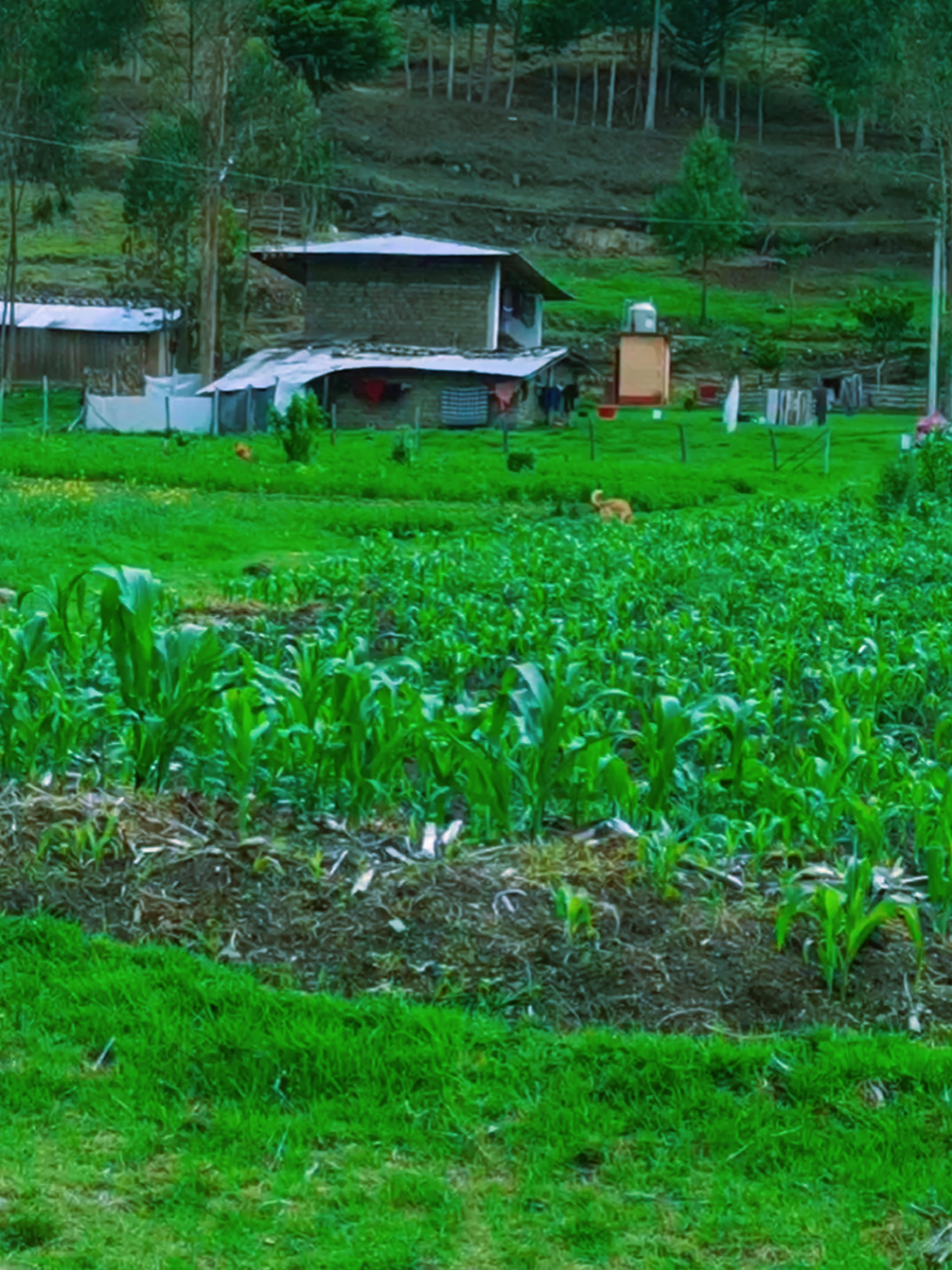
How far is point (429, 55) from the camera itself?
292 ft

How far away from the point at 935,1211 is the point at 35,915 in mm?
2854

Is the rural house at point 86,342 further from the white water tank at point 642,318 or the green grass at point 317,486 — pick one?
the white water tank at point 642,318

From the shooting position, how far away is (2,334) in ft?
164

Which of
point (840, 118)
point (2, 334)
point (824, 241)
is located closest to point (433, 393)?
point (2, 334)

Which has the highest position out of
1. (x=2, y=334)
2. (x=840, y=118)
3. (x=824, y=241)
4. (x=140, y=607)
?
(x=840, y=118)

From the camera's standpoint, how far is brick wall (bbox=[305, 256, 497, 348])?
48.5 m

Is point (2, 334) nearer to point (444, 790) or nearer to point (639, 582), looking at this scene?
point (639, 582)

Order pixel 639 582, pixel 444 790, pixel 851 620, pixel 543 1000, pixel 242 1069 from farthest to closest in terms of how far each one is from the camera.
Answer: pixel 639 582
pixel 851 620
pixel 444 790
pixel 543 1000
pixel 242 1069

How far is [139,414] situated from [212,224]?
8052 millimetres

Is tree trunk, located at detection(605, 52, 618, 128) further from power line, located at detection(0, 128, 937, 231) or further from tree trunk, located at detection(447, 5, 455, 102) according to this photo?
power line, located at detection(0, 128, 937, 231)

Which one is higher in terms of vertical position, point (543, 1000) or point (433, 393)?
point (433, 393)

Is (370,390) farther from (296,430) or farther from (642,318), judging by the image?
(296,430)

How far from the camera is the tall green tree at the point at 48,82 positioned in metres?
50.1

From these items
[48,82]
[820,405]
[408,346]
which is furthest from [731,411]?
[48,82]
